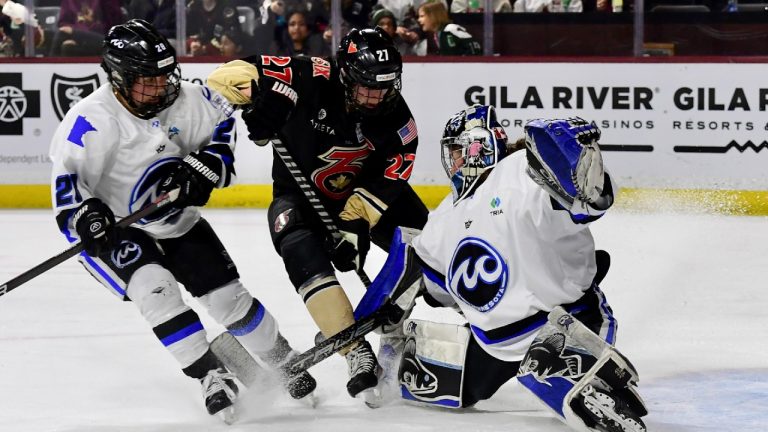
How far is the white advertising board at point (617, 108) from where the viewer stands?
6570 mm

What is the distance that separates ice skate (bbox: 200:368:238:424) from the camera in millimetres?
3090

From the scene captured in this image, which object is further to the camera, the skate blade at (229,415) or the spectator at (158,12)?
the spectator at (158,12)

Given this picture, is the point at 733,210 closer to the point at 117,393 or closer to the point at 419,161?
the point at 419,161

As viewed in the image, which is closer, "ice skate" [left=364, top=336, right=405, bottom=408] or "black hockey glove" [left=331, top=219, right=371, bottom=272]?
"ice skate" [left=364, top=336, right=405, bottom=408]

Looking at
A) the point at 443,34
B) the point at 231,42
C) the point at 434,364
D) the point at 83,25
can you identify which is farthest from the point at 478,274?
the point at 83,25

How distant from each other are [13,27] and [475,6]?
262 cm

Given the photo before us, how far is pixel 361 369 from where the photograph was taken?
3258 millimetres

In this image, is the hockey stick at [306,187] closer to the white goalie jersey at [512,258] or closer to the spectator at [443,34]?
the white goalie jersey at [512,258]

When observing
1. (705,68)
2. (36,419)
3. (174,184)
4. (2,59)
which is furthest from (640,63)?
(36,419)

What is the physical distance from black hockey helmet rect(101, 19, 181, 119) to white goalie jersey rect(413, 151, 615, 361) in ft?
2.76

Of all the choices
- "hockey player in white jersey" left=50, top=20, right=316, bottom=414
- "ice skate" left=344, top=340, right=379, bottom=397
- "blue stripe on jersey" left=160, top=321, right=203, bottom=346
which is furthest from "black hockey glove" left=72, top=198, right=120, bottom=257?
"ice skate" left=344, top=340, right=379, bottom=397

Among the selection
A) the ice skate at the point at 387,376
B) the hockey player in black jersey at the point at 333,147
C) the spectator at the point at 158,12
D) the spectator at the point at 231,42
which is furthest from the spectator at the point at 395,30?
the ice skate at the point at 387,376

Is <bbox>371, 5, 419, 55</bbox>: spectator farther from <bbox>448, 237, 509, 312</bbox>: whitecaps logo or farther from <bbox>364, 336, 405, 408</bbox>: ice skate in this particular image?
<bbox>448, 237, 509, 312</bbox>: whitecaps logo

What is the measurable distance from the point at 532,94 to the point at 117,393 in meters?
3.83
